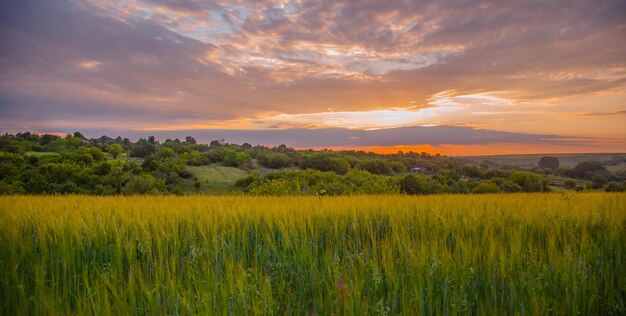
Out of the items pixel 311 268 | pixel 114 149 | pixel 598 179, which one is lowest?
pixel 598 179

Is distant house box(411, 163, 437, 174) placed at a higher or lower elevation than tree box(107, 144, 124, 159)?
lower

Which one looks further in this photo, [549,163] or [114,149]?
[114,149]

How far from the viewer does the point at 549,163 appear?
5325 centimetres

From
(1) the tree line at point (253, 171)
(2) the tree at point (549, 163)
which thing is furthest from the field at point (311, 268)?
(2) the tree at point (549, 163)

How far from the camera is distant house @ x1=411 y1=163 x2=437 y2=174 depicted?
218 ft

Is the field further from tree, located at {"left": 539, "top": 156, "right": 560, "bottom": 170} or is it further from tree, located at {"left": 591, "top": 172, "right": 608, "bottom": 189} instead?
tree, located at {"left": 539, "top": 156, "right": 560, "bottom": 170}

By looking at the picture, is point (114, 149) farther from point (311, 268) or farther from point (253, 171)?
point (311, 268)

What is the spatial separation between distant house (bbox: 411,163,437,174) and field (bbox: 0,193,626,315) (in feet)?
205

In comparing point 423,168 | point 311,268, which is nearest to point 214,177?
point 423,168

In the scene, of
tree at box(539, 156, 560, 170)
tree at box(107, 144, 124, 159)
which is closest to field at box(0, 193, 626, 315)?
tree at box(539, 156, 560, 170)

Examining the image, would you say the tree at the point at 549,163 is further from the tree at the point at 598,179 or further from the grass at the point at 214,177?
the grass at the point at 214,177

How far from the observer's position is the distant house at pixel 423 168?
6639cm

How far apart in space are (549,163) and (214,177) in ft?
178

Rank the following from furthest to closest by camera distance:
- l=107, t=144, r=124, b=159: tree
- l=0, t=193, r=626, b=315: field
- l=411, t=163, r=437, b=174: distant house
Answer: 1. l=107, t=144, r=124, b=159: tree
2. l=411, t=163, r=437, b=174: distant house
3. l=0, t=193, r=626, b=315: field
